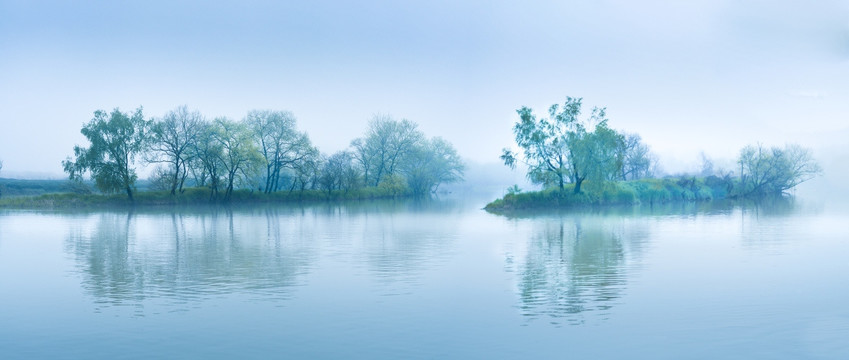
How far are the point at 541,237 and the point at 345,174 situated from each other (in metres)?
53.6

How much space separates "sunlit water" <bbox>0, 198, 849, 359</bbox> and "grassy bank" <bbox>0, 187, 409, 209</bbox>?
114 ft

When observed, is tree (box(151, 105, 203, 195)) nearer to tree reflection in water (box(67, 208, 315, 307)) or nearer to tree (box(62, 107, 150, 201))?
tree (box(62, 107, 150, 201))

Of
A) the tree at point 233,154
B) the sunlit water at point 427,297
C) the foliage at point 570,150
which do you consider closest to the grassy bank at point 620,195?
the foliage at point 570,150

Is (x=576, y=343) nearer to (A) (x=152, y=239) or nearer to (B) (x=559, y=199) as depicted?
(A) (x=152, y=239)

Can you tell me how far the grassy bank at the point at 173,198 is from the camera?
5681 centimetres

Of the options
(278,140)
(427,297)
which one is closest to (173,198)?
(278,140)

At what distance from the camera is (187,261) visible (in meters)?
19.6

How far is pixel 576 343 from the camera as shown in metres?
10.1

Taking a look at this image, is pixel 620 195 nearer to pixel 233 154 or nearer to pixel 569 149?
pixel 569 149

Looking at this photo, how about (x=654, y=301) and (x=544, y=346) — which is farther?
(x=654, y=301)

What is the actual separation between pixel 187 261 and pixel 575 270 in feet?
36.3

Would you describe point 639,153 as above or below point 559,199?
above

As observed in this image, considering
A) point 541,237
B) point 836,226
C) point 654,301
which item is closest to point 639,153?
point 836,226

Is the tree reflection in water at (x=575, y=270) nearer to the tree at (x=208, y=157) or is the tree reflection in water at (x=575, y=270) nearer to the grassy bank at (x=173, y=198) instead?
the grassy bank at (x=173, y=198)
